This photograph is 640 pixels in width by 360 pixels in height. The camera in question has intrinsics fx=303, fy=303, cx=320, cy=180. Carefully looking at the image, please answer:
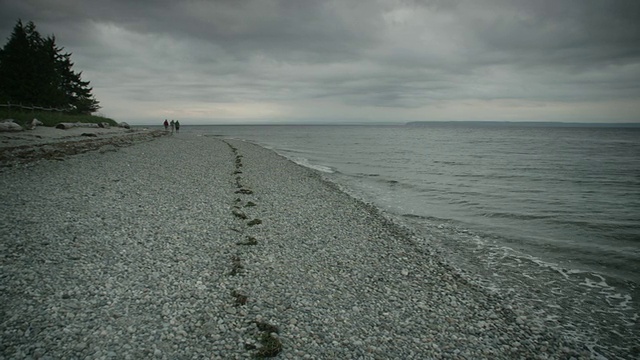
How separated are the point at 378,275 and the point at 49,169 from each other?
70.2 ft

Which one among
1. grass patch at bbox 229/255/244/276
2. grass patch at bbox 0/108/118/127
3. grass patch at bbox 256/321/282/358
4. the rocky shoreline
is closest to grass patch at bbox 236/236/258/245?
grass patch at bbox 229/255/244/276

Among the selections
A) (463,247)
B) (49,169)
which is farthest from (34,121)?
(463,247)

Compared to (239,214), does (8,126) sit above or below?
Result: above

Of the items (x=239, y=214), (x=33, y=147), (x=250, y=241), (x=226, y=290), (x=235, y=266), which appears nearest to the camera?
(x=226, y=290)

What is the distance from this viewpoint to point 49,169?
18.9m

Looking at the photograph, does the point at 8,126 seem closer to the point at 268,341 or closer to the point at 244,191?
the point at 244,191

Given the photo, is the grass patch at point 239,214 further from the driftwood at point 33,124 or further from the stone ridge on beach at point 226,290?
the driftwood at point 33,124

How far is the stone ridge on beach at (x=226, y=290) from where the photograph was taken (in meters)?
5.70

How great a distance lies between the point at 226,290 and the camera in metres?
7.46

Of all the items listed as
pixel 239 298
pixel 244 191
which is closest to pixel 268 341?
pixel 239 298

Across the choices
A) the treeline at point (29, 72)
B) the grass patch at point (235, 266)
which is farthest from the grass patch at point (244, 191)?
the treeline at point (29, 72)

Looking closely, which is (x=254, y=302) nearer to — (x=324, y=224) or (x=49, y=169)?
(x=324, y=224)

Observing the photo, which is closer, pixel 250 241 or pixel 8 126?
pixel 250 241

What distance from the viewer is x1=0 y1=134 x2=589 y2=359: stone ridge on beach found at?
5.70 meters
